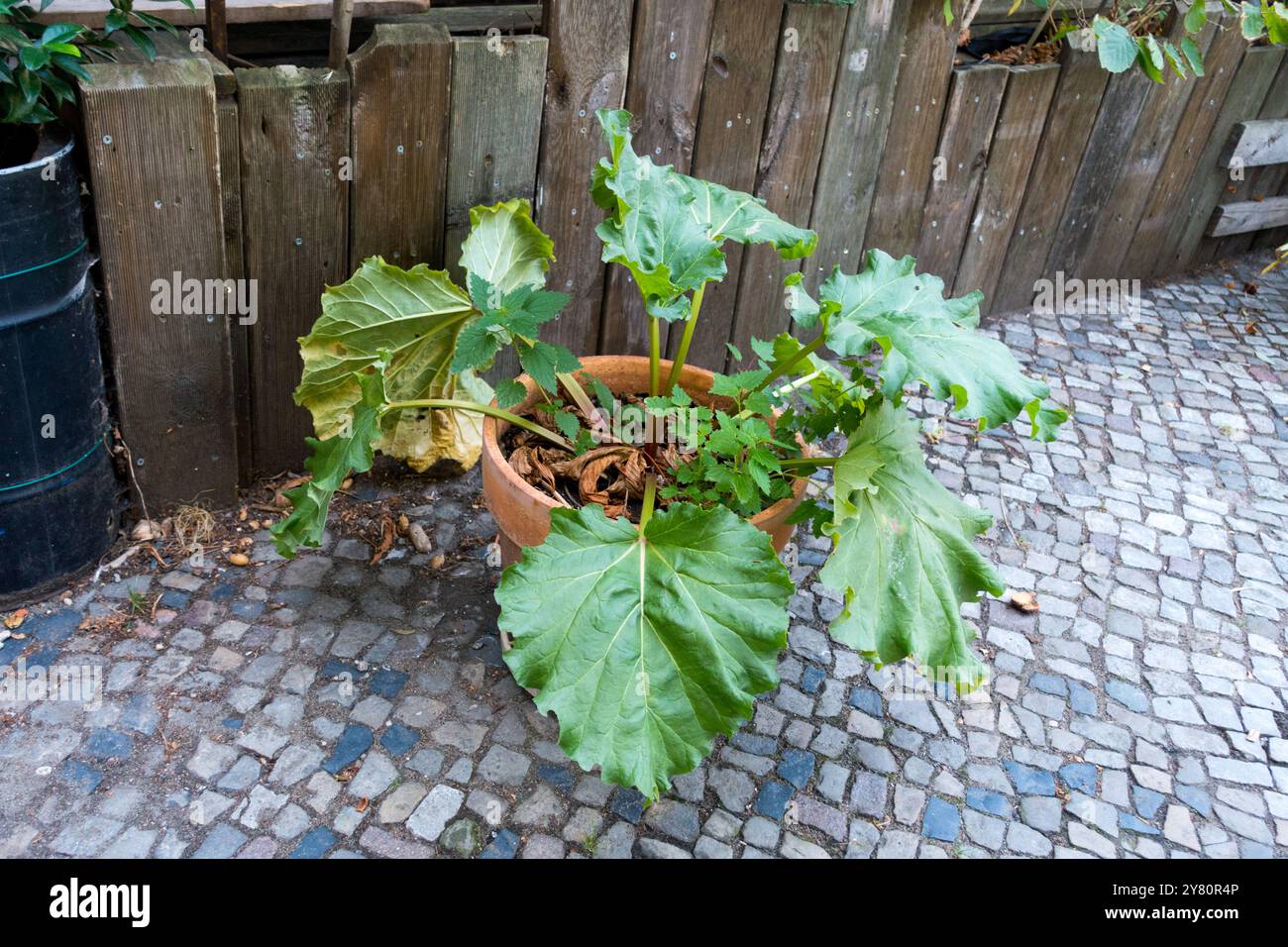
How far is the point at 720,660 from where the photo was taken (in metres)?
2.38

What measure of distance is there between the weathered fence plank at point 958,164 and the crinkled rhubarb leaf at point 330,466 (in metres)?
2.46

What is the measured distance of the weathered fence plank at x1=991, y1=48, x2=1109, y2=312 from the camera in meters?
4.49

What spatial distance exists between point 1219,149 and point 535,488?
404 centimetres

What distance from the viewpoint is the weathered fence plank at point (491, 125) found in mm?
3158

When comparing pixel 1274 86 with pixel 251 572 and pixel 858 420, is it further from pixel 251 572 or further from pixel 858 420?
pixel 251 572

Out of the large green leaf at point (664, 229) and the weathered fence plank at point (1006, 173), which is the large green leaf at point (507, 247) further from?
the weathered fence plank at point (1006, 173)

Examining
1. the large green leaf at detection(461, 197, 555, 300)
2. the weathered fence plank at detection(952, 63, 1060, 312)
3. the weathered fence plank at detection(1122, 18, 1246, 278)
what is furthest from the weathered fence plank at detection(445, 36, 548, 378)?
the weathered fence plank at detection(1122, 18, 1246, 278)

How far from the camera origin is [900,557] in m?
2.56

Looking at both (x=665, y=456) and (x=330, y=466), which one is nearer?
(x=330, y=466)

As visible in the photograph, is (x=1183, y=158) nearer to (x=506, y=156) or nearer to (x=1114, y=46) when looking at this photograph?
(x=1114, y=46)

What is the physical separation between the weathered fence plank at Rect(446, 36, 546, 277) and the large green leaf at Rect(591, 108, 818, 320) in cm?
47

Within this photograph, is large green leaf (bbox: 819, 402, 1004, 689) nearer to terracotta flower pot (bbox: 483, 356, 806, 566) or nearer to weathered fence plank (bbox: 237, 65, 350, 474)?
terracotta flower pot (bbox: 483, 356, 806, 566)

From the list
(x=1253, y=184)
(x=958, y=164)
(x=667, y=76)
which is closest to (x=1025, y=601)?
(x=958, y=164)

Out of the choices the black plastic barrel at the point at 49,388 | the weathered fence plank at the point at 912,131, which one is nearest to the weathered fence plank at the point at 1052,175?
the weathered fence plank at the point at 912,131
